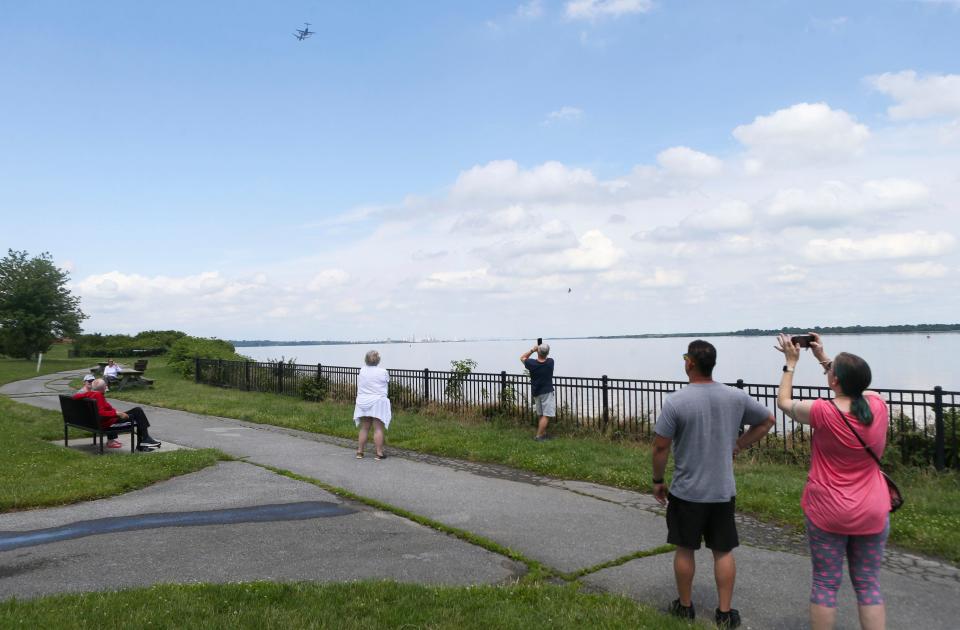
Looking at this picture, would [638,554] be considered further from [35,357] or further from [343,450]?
[35,357]

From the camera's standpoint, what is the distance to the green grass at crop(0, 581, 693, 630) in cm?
392

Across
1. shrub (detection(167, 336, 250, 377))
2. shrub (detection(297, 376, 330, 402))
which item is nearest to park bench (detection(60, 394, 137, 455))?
shrub (detection(297, 376, 330, 402))

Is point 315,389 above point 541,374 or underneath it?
underneath

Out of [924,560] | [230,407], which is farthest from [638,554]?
[230,407]

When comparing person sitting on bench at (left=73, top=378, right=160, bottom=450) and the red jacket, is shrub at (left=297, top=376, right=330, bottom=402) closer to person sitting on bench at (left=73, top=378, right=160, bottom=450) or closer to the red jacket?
person sitting on bench at (left=73, top=378, right=160, bottom=450)

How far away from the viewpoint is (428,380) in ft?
53.4

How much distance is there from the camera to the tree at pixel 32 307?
169ft

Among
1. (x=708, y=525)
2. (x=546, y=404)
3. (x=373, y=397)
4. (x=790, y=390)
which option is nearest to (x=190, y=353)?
(x=373, y=397)

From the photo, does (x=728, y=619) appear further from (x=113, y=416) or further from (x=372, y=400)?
(x=113, y=416)

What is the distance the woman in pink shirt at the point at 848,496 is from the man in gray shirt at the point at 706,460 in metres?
0.47

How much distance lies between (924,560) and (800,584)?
1.38 metres

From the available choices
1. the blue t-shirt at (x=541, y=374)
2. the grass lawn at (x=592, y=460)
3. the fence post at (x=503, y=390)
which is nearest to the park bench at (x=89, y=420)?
the grass lawn at (x=592, y=460)

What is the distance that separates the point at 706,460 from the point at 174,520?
17.0 feet

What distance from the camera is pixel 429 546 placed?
222 inches
